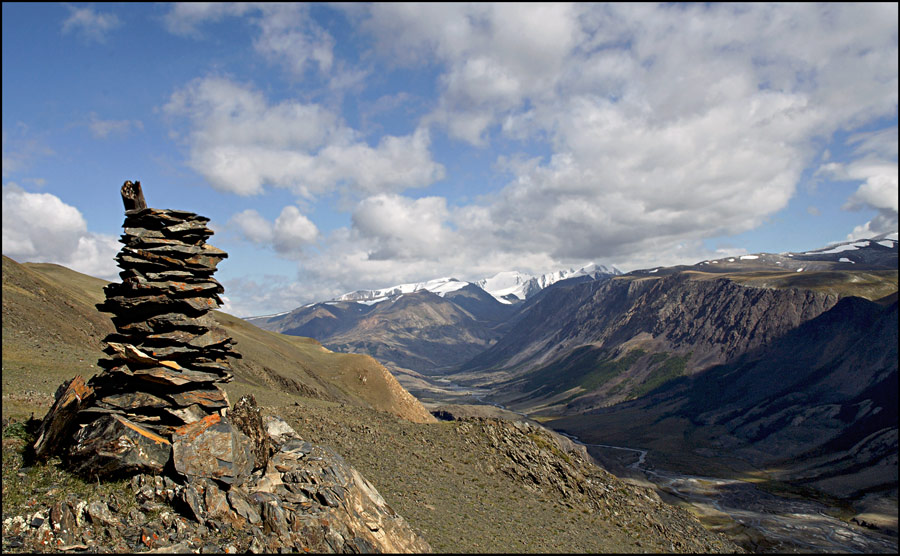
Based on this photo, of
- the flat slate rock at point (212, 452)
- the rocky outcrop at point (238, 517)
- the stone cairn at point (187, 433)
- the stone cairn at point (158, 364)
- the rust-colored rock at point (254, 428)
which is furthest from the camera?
the rust-colored rock at point (254, 428)

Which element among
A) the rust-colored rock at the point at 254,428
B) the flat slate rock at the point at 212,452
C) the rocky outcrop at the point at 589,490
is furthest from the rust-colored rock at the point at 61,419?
the rocky outcrop at the point at 589,490

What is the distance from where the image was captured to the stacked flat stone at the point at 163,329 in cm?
2431

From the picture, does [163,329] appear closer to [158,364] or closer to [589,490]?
[158,364]

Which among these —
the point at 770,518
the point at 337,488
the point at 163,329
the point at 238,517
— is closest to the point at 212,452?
→ the point at 238,517

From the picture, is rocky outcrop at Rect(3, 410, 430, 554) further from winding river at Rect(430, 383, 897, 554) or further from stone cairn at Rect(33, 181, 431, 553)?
winding river at Rect(430, 383, 897, 554)

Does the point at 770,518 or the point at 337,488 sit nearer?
the point at 337,488

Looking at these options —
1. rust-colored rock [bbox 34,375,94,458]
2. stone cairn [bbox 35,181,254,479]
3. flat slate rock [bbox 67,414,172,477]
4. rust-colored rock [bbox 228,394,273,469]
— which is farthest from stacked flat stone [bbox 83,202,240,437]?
flat slate rock [bbox 67,414,172,477]

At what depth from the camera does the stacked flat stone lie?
79.8ft

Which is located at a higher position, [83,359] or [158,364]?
[158,364]

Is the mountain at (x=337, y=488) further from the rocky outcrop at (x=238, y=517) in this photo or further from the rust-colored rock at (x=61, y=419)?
the rust-colored rock at (x=61, y=419)

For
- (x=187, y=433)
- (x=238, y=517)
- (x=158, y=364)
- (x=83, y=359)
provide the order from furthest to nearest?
(x=83, y=359), (x=158, y=364), (x=187, y=433), (x=238, y=517)

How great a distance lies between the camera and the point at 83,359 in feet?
158

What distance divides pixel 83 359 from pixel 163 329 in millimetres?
31743

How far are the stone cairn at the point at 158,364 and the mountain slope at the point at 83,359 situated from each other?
14.0 feet
